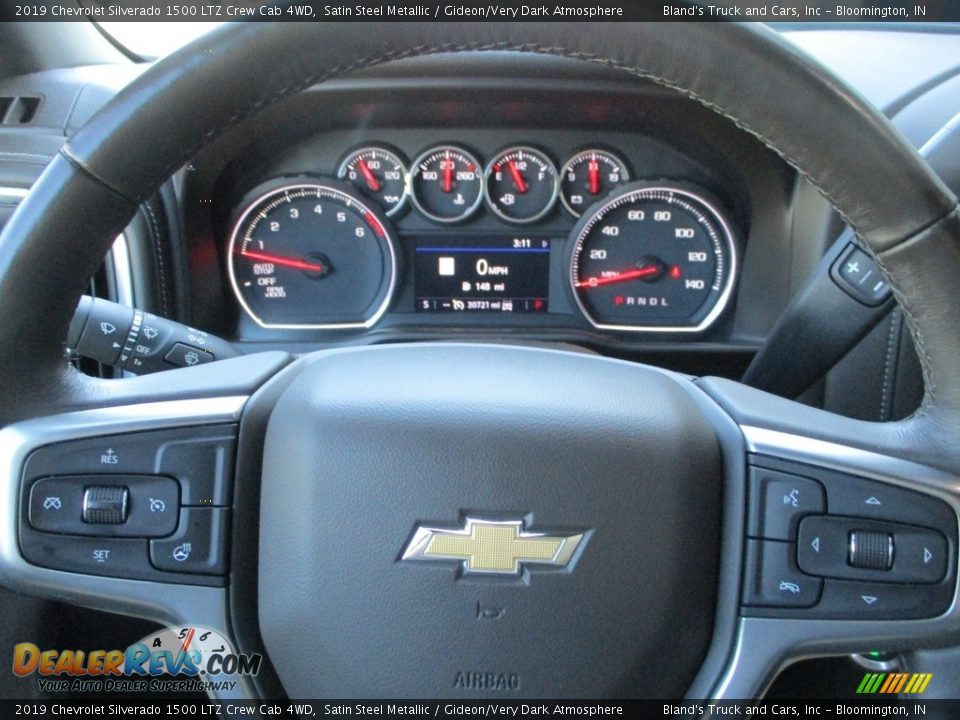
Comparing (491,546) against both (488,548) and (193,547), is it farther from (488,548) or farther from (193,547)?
(193,547)

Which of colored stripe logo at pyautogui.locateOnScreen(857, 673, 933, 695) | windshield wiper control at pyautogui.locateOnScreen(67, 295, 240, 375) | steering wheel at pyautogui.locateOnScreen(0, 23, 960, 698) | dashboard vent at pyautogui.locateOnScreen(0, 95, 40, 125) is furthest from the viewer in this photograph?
dashboard vent at pyautogui.locateOnScreen(0, 95, 40, 125)

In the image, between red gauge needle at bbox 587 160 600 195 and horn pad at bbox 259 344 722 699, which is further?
red gauge needle at bbox 587 160 600 195

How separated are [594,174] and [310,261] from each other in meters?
0.81

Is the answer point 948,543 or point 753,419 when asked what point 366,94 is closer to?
point 753,419

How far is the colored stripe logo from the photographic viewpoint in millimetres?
1323

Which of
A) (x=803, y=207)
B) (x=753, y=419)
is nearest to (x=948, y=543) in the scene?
(x=753, y=419)

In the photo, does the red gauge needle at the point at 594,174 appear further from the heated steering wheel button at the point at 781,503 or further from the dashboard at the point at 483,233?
the heated steering wheel button at the point at 781,503

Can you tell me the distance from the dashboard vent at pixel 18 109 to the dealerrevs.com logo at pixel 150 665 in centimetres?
148

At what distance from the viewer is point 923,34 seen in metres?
2.38

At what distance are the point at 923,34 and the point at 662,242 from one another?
814mm

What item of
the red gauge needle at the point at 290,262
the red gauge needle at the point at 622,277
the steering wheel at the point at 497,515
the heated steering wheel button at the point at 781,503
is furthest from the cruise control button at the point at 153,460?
the red gauge needle at the point at 622,277

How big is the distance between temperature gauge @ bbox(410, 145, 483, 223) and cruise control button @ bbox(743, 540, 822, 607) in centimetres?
173

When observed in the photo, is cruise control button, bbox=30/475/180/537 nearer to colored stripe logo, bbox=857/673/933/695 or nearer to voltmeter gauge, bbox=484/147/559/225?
colored stripe logo, bbox=857/673/933/695

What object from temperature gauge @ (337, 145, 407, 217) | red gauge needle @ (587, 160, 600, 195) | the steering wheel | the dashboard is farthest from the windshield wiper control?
red gauge needle @ (587, 160, 600, 195)
